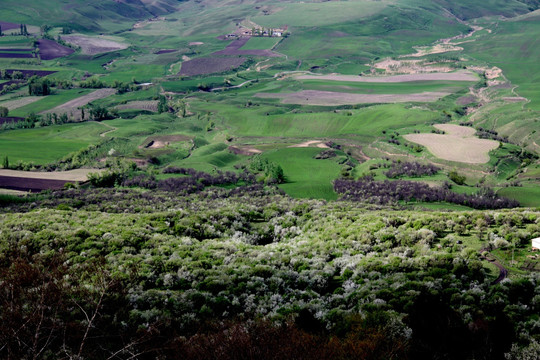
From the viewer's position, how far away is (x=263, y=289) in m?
25.9

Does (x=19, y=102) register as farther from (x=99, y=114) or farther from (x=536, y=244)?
(x=536, y=244)

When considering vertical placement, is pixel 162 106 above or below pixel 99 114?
above

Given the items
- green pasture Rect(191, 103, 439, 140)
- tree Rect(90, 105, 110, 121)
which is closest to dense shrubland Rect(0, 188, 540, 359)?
green pasture Rect(191, 103, 439, 140)

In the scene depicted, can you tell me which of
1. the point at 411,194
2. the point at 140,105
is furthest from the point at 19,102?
the point at 411,194

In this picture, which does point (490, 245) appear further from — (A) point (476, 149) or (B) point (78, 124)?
(B) point (78, 124)

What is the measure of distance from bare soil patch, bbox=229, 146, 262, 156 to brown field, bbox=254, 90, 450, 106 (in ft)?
190

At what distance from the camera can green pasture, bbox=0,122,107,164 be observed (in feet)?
Answer: 375

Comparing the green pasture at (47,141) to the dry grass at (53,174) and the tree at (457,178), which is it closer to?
the dry grass at (53,174)

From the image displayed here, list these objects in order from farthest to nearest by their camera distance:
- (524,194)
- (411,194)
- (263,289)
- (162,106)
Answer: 1. (162,106)
2. (524,194)
3. (411,194)
4. (263,289)

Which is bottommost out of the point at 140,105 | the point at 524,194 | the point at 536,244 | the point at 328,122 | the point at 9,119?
the point at 9,119

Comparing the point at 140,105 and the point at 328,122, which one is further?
the point at 140,105

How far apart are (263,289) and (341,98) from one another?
166 m

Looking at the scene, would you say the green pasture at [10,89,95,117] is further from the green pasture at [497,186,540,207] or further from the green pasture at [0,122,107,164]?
the green pasture at [497,186,540,207]

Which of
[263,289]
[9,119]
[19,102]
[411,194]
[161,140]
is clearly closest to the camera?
[263,289]
